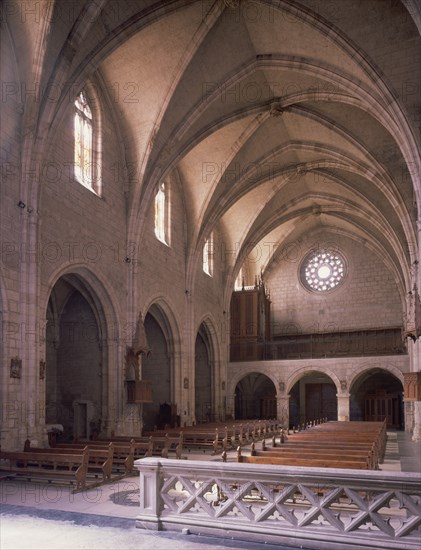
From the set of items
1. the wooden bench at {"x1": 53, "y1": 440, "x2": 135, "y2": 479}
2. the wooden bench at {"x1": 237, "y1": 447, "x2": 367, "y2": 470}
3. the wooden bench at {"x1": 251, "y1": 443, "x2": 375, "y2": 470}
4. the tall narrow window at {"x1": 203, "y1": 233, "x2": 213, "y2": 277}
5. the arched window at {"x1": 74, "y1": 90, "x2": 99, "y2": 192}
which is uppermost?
the arched window at {"x1": 74, "y1": 90, "x2": 99, "y2": 192}

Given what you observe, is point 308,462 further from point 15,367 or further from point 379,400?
point 379,400

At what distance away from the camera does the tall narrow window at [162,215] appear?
23.5 m

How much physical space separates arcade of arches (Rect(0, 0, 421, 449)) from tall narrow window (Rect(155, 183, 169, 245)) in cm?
12

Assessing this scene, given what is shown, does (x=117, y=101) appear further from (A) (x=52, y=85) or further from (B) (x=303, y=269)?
(B) (x=303, y=269)

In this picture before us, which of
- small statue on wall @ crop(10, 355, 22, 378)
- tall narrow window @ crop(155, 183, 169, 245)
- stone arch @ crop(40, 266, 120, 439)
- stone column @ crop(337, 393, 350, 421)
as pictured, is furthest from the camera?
stone column @ crop(337, 393, 350, 421)

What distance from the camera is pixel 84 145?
59.5 ft

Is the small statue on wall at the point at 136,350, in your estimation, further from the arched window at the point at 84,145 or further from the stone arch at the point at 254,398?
the stone arch at the point at 254,398

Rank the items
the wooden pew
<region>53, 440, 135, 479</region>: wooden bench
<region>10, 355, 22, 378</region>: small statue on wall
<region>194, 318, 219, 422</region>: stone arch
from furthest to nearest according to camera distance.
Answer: <region>194, 318, 219, 422</region>: stone arch → <region>10, 355, 22, 378</region>: small statue on wall → the wooden pew → <region>53, 440, 135, 479</region>: wooden bench

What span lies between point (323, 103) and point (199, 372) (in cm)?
1565

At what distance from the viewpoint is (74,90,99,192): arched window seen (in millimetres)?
17719

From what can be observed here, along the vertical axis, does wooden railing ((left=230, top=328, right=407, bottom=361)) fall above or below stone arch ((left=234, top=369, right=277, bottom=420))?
above

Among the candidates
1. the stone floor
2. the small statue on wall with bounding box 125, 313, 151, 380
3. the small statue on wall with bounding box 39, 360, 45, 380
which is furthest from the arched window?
the stone floor

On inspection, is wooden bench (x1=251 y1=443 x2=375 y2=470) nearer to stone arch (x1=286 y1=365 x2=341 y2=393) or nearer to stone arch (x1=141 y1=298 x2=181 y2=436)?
stone arch (x1=141 y1=298 x2=181 y2=436)

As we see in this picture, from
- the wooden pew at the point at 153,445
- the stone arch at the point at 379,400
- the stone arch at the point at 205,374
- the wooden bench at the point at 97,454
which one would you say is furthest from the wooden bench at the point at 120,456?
the stone arch at the point at 379,400
